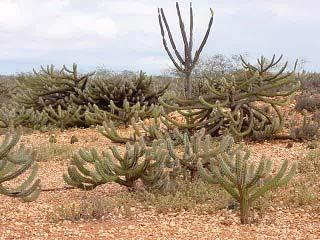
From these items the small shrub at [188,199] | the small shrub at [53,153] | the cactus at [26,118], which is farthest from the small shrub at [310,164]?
the cactus at [26,118]

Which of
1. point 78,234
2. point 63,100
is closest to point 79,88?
point 63,100

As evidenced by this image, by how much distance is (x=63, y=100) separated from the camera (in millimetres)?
16625

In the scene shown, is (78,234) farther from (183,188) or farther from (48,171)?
(48,171)

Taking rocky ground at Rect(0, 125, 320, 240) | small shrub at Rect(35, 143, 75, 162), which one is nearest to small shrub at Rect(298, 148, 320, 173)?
rocky ground at Rect(0, 125, 320, 240)

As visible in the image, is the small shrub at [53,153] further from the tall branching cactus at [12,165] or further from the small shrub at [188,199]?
the tall branching cactus at [12,165]

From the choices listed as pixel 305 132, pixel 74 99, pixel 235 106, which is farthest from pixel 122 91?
pixel 305 132

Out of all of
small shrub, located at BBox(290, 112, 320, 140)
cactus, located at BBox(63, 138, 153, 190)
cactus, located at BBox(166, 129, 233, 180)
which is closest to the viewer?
cactus, located at BBox(63, 138, 153, 190)

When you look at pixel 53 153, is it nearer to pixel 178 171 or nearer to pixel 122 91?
pixel 178 171

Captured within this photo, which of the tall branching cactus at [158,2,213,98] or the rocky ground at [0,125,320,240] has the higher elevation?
the tall branching cactus at [158,2,213,98]

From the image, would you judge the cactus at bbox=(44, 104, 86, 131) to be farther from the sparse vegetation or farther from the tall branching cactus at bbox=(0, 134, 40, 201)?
the tall branching cactus at bbox=(0, 134, 40, 201)

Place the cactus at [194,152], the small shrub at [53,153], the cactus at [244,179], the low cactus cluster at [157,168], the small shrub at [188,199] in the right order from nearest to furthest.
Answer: the cactus at [244,179] → the low cactus cluster at [157,168] → the small shrub at [188,199] → the cactus at [194,152] → the small shrub at [53,153]

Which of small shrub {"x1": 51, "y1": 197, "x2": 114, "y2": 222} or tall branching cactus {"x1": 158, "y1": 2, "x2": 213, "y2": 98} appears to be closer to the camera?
small shrub {"x1": 51, "y1": 197, "x2": 114, "y2": 222}

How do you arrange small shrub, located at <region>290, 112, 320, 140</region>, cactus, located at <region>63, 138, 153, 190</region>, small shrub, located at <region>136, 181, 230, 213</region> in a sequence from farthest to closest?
1. small shrub, located at <region>290, 112, 320, 140</region>
2. cactus, located at <region>63, 138, 153, 190</region>
3. small shrub, located at <region>136, 181, 230, 213</region>

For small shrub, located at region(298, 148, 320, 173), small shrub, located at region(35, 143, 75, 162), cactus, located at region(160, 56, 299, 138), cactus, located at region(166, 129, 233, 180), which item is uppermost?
cactus, located at region(160, 56, 299, 138)
